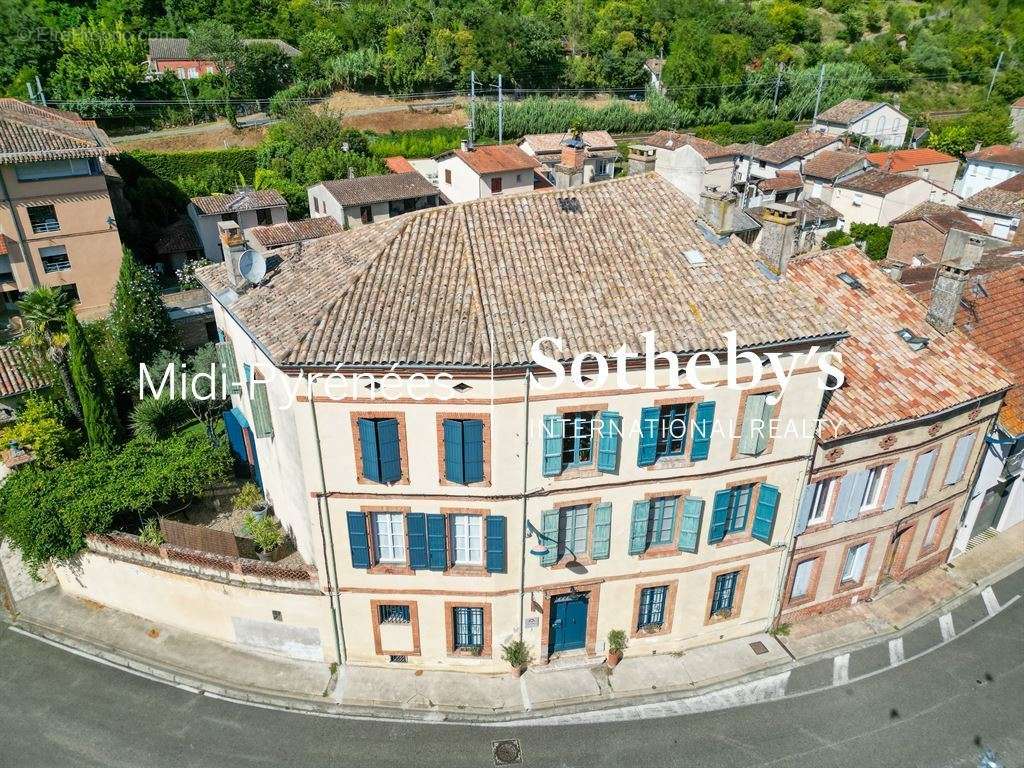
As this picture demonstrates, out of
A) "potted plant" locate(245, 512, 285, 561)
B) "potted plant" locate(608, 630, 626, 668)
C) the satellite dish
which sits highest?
the satellite dish

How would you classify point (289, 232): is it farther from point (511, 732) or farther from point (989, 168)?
point (989, 168)

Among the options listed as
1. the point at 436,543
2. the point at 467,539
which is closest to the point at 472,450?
the point at 467,539

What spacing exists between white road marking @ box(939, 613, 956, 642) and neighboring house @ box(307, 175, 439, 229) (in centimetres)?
4322

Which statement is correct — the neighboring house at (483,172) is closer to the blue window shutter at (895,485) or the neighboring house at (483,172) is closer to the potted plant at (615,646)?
the blue window shutter at (895,485)

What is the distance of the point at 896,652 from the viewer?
962 inches

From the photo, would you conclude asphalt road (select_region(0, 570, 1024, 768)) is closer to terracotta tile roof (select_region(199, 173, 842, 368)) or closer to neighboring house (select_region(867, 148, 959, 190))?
terracotta tile roof (select_region(199, 173, 842, 368))

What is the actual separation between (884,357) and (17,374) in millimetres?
36119

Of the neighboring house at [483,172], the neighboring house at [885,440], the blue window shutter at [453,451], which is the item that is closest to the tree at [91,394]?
the blue window shutter at [453,451]

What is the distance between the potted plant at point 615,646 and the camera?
23328 millimetres

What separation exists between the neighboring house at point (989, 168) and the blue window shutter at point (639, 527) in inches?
2699

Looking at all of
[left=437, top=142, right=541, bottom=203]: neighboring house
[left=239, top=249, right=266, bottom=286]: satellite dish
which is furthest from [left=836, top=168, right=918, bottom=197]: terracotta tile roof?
[left=239, top=249, right=266, bottom=286]: satellite dish

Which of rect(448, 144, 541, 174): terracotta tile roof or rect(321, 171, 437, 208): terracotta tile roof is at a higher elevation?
rect(448, 144, 541, 174): terracotta tile roof

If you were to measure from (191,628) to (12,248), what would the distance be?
96.2ft

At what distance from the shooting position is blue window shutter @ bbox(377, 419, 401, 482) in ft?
63.9
